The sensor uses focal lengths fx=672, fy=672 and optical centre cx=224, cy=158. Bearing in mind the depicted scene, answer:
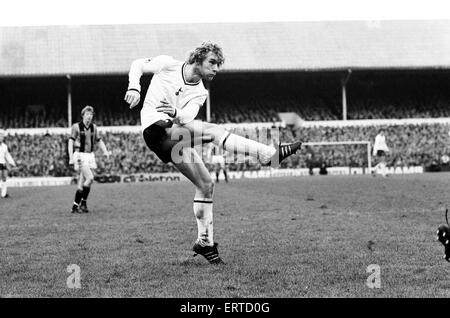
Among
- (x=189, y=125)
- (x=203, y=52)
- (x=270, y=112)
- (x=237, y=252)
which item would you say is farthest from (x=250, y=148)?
(x=270, y=112)

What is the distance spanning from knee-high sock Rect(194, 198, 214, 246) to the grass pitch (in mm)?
240

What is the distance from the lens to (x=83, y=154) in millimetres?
14672

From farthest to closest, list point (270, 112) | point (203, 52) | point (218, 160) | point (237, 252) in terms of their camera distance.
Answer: point (270, 112) → point (218, 160) → point (237, 252) → point (203, 52)

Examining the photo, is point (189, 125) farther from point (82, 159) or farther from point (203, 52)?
point (82, 159)

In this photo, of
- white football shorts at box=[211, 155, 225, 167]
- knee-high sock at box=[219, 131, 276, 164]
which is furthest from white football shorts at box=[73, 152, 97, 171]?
white football shorts at box=[211, 155, 225, 167]

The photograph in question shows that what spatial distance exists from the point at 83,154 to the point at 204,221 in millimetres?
8016

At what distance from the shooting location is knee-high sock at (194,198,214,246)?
23.4 feet

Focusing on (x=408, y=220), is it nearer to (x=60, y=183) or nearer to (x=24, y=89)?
(x=60, y=183)

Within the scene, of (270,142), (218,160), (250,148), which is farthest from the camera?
(270,142)

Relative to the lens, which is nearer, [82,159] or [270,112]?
[82,159]

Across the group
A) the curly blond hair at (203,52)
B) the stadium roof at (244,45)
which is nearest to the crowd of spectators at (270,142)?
the stadium roof at (244,45)

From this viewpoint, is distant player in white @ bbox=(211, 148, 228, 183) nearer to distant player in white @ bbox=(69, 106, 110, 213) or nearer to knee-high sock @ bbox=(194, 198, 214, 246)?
distant player in white @ bbox=(69, 106, 110, 213)

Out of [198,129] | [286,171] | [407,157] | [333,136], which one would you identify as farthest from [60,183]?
[198,129]
